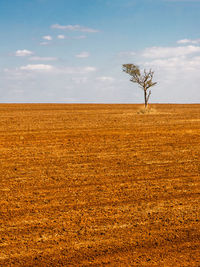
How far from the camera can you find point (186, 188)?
710 cm

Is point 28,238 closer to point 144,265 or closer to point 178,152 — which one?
point 144,265

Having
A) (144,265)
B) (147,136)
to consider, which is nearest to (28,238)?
(144,265)

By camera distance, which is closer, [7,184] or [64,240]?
[64,240]

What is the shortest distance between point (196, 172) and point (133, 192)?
8.63 feet

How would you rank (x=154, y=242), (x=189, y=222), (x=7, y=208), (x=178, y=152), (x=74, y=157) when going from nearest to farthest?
(x=154, y=242), (x=189, y=222), (x=7, y=208), (x=74, y=157), (x=178, y=152)

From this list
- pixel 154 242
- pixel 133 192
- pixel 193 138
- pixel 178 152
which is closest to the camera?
pixel 154 242

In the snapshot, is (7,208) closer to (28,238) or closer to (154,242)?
(28,238)

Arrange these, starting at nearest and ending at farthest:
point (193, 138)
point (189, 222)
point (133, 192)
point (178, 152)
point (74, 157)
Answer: point (189, 222)
point (133, 192)
point (74, 157)
point (178, 152)
point (193, 138)

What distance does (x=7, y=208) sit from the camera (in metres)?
5.96

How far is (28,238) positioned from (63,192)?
224 cm

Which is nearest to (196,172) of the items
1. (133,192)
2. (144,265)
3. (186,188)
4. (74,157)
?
(186,188)

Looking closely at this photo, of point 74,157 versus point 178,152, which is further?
point 178,152

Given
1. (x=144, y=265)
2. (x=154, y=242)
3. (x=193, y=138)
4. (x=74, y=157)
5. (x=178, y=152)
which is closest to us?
(x=144, y=265)

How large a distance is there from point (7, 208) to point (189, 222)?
3.42m
